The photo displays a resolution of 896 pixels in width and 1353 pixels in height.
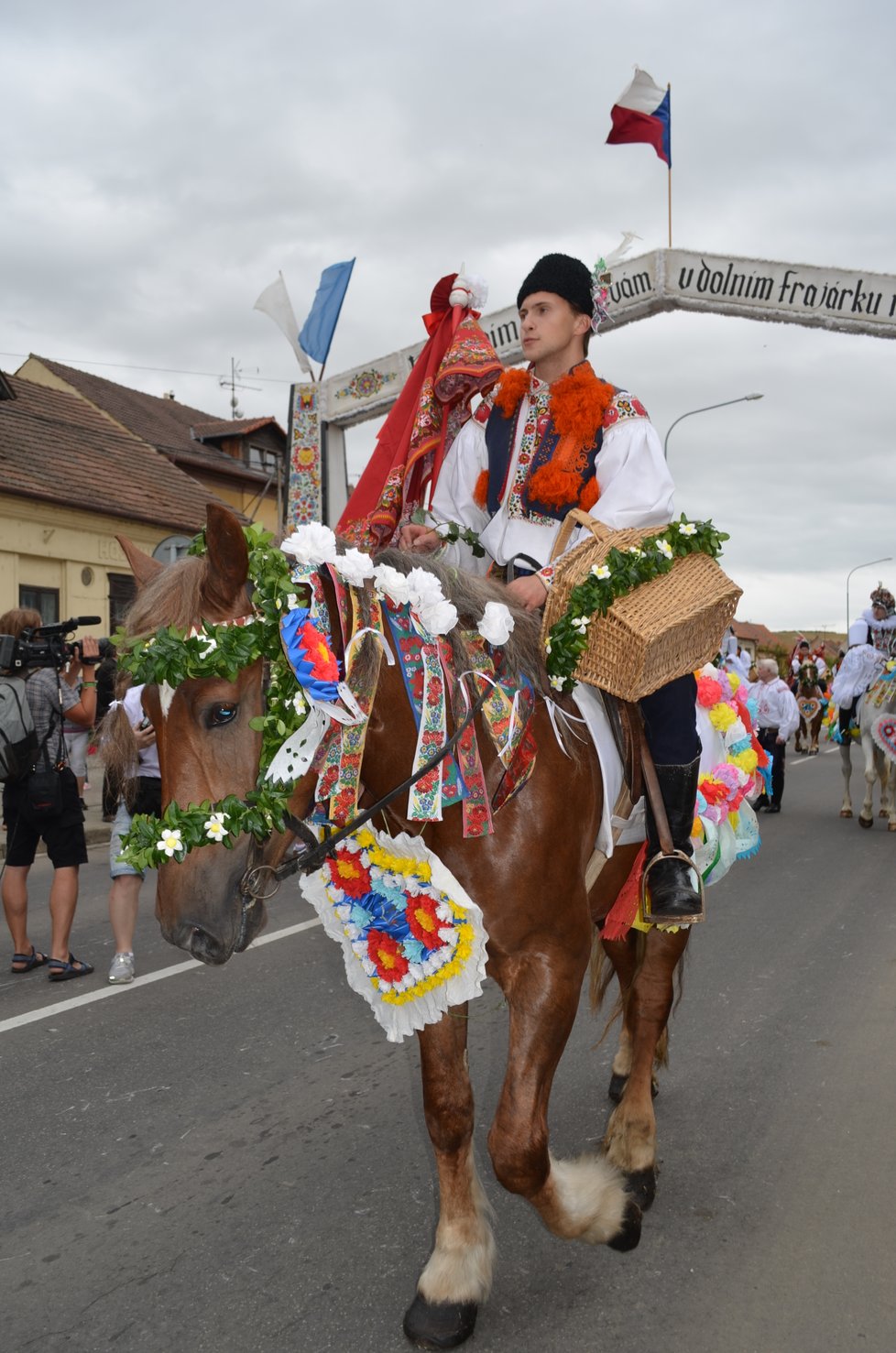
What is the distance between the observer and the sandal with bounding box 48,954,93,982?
20.3 ft

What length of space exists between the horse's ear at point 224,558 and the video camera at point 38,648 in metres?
4.16

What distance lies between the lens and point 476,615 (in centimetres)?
290

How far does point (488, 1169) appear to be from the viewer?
146 inches

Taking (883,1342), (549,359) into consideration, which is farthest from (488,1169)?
(549,359)

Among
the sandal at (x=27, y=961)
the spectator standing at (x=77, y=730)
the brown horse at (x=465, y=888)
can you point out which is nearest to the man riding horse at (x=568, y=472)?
the brown horse at (x=465, y=888)

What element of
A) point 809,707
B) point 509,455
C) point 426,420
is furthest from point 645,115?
point 809,707

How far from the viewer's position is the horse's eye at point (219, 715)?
2.31 metres

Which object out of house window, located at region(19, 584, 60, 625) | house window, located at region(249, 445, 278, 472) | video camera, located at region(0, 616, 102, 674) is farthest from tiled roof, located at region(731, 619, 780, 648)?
video camera, located at region(0, 616, 102, 674)

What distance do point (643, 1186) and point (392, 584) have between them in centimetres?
212

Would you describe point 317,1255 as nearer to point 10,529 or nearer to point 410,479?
point 410,479

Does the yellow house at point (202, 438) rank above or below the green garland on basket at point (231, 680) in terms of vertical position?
above

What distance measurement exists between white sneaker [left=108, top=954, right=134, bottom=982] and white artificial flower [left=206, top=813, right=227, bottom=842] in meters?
4.26

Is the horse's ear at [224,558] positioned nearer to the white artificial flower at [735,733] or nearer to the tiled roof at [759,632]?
the white artificial flower at [735,733]

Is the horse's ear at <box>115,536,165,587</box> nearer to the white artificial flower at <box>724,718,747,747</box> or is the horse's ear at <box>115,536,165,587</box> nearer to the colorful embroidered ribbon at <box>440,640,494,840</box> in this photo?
the colorful embroidered ribbon at <box>440,640,494,840</box>
